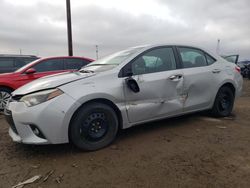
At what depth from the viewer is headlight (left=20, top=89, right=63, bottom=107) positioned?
3059 mm

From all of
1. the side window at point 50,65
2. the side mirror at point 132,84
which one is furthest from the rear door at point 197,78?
the side window at point 50,65

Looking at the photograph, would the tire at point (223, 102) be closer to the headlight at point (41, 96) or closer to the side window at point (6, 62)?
the headlight at point (41, 96)

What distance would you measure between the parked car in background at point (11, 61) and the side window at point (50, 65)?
248cm

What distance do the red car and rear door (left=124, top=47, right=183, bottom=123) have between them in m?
3.58

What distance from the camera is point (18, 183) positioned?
2.57 metres

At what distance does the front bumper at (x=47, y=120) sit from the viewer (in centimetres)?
298

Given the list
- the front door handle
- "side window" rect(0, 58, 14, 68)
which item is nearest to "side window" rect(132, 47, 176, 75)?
the front door handle

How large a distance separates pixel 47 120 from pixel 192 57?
2814 millimetres

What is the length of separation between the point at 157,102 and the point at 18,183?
7.23 ft

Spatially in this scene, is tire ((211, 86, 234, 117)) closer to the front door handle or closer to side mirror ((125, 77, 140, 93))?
the front door handle

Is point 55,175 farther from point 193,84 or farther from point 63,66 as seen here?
point 63,66

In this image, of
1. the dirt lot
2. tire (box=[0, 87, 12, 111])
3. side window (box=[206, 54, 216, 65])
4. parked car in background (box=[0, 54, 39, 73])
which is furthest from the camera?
parked car in background (box=[0, 54, 39, 73])

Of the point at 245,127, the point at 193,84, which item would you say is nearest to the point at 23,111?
the point at 193,84

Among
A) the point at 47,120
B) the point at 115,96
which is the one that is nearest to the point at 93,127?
the point at 115,96
